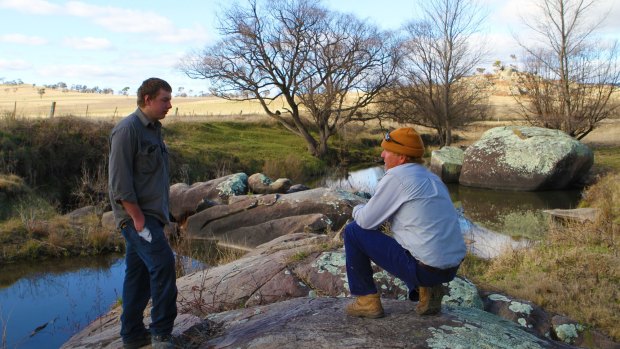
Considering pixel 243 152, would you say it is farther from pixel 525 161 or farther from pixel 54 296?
pixel 54 296

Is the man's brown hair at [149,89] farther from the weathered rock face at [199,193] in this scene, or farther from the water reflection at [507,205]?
the weathered rock face at [199,193]

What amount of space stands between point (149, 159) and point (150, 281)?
0.93 meters

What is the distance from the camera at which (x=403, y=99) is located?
1362 inches

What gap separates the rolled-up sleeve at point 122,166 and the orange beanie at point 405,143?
1862mm

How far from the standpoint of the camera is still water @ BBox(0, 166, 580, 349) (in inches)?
352

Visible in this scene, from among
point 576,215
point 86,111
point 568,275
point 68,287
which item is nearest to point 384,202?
point 568,275

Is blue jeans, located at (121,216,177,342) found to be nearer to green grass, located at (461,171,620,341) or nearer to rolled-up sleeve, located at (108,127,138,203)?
rolled-up sleeve, located at (108,127,138,203)

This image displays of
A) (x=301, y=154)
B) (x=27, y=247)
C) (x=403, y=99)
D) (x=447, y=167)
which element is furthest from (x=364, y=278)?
(x=403, y=99)

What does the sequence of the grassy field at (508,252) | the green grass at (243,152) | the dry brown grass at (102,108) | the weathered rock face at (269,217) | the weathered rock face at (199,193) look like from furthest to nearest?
1. the dry brown grass at (102,108)
2. the green grass at (243,152)
3. the weathered rock face at (199,193)
4. the weathered rock face at (269,217)
5. the grassy field at (508,252)

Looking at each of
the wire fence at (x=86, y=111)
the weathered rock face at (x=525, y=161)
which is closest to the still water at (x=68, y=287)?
the weathered rock face at (x=525, y=161)

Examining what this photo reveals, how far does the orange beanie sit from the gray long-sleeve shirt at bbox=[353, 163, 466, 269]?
0.10 metres

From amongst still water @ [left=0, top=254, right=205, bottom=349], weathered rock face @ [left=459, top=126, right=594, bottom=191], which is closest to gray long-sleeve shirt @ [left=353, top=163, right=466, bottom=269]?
still water @ [left=0, top=254, right=205, bottom=349]

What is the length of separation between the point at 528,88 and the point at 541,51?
200cm

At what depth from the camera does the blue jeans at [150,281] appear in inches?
165
